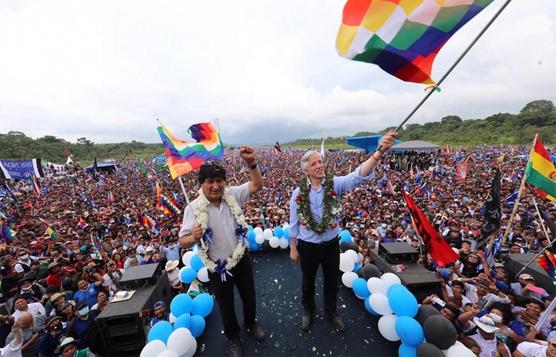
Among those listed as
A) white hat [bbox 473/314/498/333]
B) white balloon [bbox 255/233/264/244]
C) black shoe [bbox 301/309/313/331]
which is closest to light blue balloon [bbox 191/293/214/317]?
black shoe [bbox 301/309/313/331]

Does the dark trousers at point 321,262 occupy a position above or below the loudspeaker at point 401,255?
above

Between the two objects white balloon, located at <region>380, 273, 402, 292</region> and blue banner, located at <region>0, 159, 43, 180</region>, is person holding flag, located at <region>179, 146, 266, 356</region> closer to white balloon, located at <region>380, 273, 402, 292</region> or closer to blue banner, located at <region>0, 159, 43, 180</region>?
white balloon, located at <region>380, 273, 402, 292</region>

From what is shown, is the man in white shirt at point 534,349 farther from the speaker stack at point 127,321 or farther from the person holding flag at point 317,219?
the speaker stack at point 127,321

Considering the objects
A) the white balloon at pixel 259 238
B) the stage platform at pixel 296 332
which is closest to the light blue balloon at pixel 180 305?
the stage platform at pixel 296 332

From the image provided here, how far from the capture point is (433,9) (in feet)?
6.58

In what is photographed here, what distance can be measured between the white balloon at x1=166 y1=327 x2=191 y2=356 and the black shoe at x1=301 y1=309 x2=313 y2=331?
4.41ft

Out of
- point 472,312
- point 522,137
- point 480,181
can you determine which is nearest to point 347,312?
point 472,312

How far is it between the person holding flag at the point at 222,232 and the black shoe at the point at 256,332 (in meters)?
0.24

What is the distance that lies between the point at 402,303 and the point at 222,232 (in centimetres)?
223

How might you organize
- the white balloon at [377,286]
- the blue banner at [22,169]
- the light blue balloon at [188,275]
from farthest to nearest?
the blue banner at [22,169] → the light blue balloon at [188,275] → the white balloon at [377,286]

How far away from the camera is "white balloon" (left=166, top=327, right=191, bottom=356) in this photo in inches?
100

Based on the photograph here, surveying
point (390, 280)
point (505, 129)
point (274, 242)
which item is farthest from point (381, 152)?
point (505, 129)

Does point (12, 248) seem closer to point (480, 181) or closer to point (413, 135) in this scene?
point (480, 181)

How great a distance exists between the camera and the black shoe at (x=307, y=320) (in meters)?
2.93
